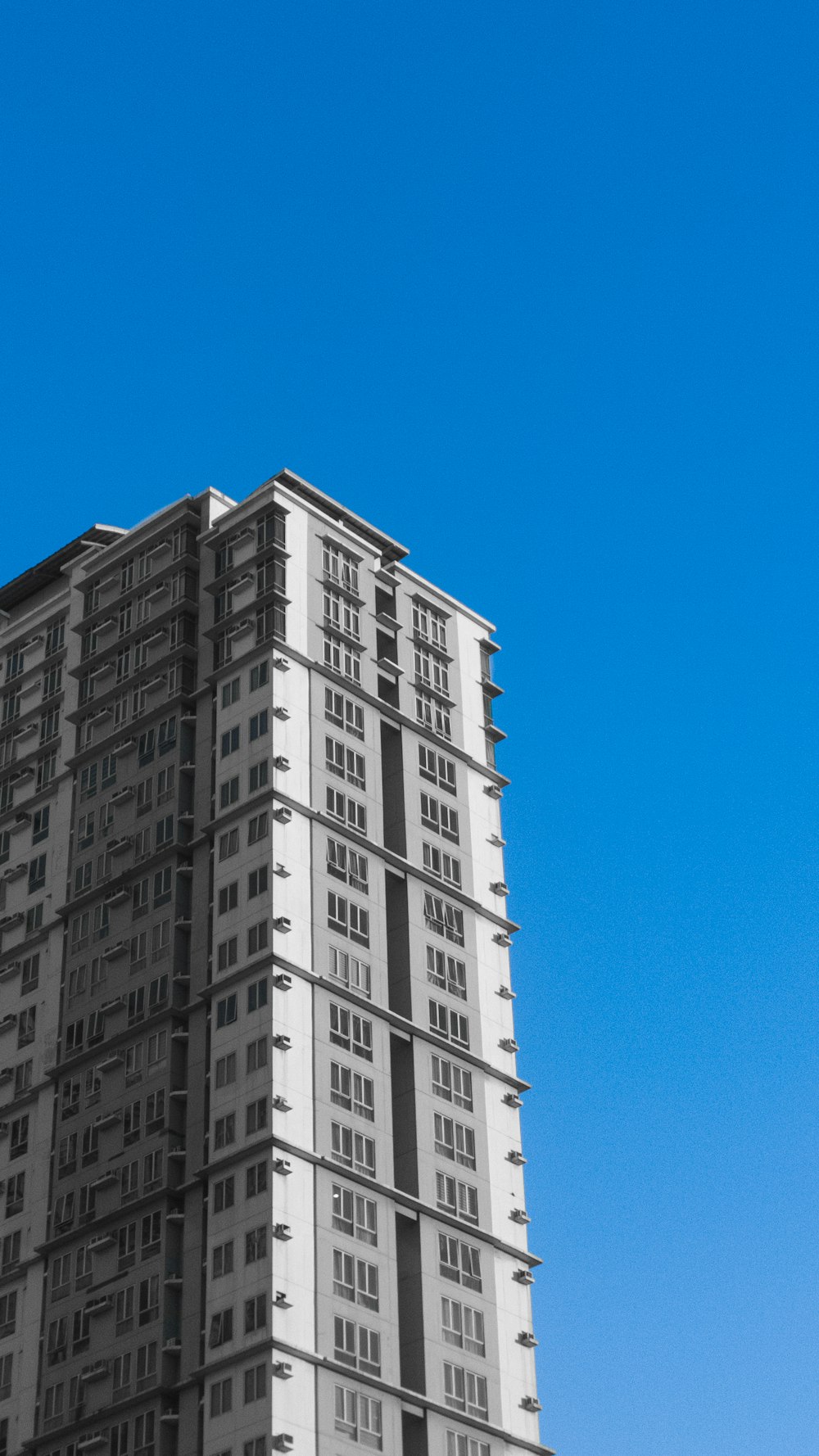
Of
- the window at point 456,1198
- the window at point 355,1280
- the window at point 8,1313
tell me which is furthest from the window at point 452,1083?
the window at point 8,1313

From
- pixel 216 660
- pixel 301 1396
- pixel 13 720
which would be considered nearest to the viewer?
pixel 301 1396

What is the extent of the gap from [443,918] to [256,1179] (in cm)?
1946

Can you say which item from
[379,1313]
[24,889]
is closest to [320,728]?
[24,889]

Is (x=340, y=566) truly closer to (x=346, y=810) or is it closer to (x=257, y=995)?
(x=346, y=810)

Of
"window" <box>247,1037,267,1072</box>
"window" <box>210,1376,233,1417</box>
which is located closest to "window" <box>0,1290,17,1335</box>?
"window" <box>210,1376,233,1417</box>

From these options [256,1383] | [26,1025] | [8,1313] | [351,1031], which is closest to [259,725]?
[351,1031]

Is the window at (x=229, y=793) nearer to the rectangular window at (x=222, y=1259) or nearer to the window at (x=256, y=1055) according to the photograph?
the window at (x=256, y=1055)

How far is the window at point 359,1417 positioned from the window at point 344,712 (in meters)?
29.8

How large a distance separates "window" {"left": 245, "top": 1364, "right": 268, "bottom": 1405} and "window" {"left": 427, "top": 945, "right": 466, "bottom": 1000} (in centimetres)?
2200

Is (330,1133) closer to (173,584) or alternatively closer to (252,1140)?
(252,1140)

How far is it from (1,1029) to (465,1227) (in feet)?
77.9

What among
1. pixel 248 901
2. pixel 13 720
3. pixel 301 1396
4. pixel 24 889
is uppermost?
pixel 13 720

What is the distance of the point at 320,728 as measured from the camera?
10181 centimetres

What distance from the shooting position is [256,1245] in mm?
87312
